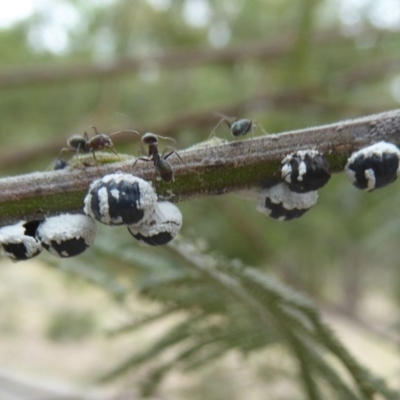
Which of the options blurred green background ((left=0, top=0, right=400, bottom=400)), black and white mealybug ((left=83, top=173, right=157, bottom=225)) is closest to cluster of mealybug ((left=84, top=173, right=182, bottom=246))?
black and white mealybug ((left=83, top=173, right=157, bottom=225))

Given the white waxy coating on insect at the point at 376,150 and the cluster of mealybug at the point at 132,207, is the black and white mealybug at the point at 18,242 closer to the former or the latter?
the cluster of mealybug at the point at 132,207

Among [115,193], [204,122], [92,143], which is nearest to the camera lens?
[115,193]

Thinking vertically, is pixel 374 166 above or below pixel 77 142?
below

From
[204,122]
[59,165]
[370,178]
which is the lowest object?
[370,178]

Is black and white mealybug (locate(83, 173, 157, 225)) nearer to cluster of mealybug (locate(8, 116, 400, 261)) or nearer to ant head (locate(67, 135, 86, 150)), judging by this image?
cluster of mealybug (locate(8, 116, 400, 261))

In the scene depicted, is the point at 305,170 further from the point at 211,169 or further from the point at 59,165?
the point at 59,165

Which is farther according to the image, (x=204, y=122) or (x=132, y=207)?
(x=204, y=122)

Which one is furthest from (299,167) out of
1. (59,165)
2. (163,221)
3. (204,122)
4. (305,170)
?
(204,122)
